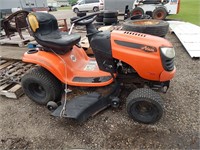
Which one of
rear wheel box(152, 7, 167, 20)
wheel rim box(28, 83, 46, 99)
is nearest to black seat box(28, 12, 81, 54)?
wheel rim box(28, 83, 46, 99)

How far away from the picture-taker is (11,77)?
325cm

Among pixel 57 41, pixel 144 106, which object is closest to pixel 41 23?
pixel 57 41

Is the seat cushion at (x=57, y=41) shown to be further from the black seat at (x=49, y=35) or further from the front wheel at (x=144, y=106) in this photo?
the front wheel at (x=144, y=106)

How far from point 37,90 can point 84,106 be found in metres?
0.93

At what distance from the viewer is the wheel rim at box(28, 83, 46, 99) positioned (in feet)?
8.93

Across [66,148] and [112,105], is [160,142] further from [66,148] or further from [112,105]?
[66,148]

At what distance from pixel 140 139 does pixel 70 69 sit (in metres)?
1.26

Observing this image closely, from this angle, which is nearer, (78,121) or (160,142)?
(160,142)

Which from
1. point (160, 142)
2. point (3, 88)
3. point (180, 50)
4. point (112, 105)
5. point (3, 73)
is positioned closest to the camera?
point (160, 142)

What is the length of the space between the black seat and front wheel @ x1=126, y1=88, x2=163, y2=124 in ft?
3.48

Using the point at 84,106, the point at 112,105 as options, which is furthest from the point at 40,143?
the point at 112,105

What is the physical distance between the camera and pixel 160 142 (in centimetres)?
202

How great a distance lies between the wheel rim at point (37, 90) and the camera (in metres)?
2.72

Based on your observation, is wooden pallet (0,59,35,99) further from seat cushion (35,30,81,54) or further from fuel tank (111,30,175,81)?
fuel tank (111,30,175,81)
